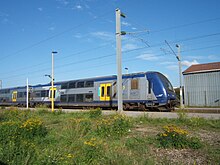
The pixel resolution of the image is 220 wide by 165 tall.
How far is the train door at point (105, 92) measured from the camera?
22528 mm

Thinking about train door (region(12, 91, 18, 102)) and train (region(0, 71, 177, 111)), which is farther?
train door (region(12, 91, 18, 102))

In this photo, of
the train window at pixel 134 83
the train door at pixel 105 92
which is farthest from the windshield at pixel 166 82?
the train door at pixel 105 92

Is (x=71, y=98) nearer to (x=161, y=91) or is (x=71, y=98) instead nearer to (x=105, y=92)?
(x=105, y=92)

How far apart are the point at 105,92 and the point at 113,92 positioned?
109 centimetres

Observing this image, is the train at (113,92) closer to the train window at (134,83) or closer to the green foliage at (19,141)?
the train window at (134,83)

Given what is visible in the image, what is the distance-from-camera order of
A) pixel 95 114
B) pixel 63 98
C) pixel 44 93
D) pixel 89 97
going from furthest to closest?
1. pixel 44 93
2. pixel 63 98
3. pixel 89 97
4. pixel 95 114

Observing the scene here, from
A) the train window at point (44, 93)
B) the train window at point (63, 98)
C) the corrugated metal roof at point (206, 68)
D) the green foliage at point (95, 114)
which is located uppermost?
the corrugated metal roof at point (206, 68)

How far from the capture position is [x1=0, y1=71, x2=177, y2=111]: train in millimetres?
19078

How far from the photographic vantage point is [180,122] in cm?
1133

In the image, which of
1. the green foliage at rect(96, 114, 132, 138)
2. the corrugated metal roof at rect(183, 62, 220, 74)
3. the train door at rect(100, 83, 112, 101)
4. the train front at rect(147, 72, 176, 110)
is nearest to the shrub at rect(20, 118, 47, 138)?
the green foliage at rect(96, 114, 132, 138)

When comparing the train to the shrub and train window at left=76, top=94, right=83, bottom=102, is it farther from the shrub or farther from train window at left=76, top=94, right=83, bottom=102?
the shrub

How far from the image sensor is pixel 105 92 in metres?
22.8

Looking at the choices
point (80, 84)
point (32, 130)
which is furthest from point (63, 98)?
point (32, 130)

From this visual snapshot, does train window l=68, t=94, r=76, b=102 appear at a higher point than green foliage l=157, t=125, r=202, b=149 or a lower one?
higher
